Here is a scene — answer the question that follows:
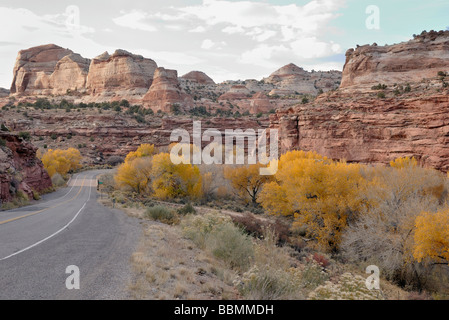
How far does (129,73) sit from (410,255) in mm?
84091

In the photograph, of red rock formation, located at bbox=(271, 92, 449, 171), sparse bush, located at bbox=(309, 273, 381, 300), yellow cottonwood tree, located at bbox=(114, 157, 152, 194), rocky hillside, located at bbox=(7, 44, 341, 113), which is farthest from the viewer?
rocky hillside, located at bbox=(7, 44, 341, 113)

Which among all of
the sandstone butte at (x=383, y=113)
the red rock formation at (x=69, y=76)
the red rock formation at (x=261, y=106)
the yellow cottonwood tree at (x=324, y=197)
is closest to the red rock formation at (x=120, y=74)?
the red rock formation at (x=69, y=76)

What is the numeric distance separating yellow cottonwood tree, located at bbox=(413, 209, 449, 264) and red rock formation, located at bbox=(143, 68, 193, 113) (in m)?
66.3

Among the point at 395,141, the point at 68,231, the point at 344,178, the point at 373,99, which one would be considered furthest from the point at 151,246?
the point at 373,99

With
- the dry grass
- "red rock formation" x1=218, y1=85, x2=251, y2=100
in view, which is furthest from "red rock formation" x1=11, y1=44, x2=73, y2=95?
the dry grass

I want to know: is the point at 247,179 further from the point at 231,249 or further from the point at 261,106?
the point at 261,106

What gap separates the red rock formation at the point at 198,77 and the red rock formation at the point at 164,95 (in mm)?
53249

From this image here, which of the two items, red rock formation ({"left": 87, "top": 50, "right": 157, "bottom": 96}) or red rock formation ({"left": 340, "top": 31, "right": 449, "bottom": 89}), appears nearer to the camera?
red rock formation ({"left": 340, "top": 31, "right": 449, "bottom": 89})

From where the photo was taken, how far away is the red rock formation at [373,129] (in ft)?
88.6

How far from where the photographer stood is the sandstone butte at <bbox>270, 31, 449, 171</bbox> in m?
27.6

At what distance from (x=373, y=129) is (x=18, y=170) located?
37726mm

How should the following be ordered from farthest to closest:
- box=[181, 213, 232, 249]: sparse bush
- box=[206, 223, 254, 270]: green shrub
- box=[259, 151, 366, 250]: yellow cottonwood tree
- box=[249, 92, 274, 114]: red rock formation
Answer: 1. box=[249, 92, 274, 114]: red rock formation
2. box=[259, 151, 366, 250]: yellow cottonwood tree
3. box=[181, 213, 232, 249]: sparse bush
4. box=[206, 223, 254, 270]: green shrub

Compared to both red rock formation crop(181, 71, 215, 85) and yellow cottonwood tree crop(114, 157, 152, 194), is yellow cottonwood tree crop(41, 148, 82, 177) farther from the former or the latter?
red rock formation crop(181, 71, 215, 85)
